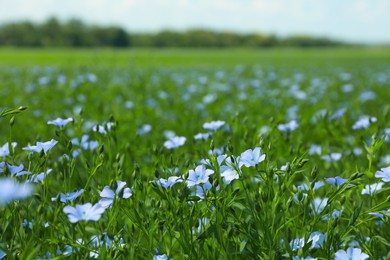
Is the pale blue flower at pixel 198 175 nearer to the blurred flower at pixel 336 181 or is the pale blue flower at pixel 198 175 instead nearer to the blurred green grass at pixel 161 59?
the blurred flower at pixel 336 181

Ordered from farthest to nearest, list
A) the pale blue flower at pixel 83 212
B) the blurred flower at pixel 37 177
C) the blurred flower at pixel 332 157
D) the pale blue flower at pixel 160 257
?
the blurred flower at pixel 332 157, the blurred flower at pixel 37 177, the pale blue flower at pixel 160 257, the pale blue flower at pixel 83 212

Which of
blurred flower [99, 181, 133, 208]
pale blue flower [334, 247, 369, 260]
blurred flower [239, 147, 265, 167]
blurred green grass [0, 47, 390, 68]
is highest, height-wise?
blurred flower [239, 147, 265, 167]

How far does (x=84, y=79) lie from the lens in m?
5.45

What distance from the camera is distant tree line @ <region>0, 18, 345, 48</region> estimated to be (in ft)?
110

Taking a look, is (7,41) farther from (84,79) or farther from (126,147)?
(126,147)

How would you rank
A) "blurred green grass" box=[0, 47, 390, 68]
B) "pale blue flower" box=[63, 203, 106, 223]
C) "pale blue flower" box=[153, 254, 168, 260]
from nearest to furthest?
1. "pale blue flower" box=[63, 203, 106, 223]
2. "pale blue flower" box=[153, 254, 168, 260]
3. "blurred green grass" box=[0, 47, 390, 68]

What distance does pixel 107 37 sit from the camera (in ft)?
118

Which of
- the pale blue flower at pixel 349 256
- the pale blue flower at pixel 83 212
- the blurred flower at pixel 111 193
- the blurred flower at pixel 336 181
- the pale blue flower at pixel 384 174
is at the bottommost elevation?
the pale blue flower at pixel 349 256

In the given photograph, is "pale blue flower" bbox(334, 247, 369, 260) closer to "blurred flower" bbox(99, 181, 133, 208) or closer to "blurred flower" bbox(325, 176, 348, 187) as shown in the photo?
"blurred flower" bbox(325, 176, 348, 187)

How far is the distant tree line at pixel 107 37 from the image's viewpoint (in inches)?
1318

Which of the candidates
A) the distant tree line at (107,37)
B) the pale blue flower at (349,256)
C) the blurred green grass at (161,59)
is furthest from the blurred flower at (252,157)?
the distant tree line at (107,37)

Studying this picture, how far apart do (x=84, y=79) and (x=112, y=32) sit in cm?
3218

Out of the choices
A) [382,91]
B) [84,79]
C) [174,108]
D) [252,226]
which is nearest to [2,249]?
[252,226]

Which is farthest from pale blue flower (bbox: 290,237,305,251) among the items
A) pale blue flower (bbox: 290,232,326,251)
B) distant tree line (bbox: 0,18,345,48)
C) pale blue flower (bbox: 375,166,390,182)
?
distant tree line (bbox: 0,18,345,48)
